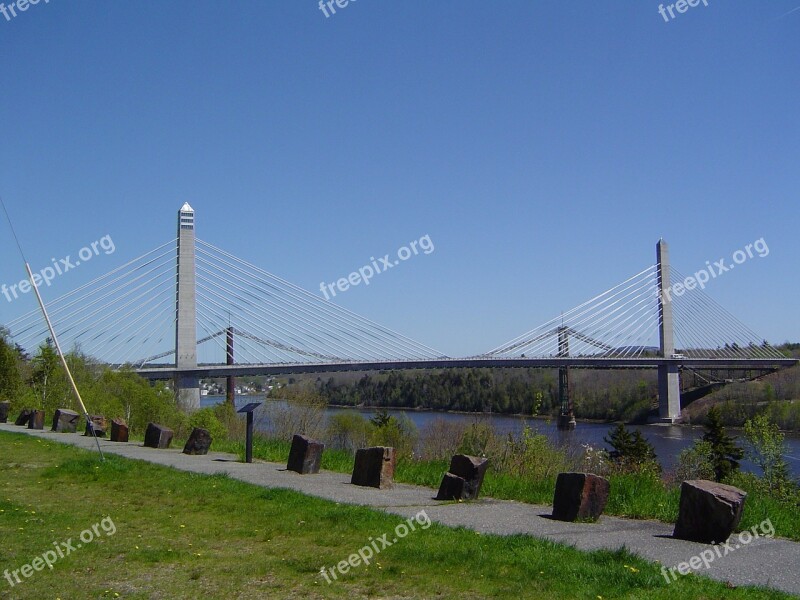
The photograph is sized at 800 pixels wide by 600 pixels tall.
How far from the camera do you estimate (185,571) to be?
5.12 meters

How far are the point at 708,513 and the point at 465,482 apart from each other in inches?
111

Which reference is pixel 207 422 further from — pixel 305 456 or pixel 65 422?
pixel 305 456

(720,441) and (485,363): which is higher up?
(485,363)

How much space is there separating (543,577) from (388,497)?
3.86 meters

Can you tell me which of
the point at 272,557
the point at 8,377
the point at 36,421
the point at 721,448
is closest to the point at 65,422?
the point at 36,421

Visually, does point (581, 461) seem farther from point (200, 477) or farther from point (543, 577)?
point (543, 577)

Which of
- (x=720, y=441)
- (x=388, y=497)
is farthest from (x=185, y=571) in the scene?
(x=720, y=441)

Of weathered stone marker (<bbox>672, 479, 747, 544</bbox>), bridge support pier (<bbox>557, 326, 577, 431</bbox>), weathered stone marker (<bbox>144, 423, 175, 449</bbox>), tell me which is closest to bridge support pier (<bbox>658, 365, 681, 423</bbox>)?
bridge support pier (<bbox>557, 326, 577, 431</bbox>)

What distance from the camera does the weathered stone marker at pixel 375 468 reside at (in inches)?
373

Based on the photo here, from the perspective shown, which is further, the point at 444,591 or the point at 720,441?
the point at 720,441

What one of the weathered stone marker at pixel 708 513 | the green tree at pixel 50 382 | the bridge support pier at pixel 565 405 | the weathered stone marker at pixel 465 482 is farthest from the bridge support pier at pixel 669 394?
the weathered stone marker at pixel 708 513

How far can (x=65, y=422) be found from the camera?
57.4ft

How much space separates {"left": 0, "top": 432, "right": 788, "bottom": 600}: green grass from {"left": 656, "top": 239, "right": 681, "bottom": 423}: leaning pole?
4854 cm

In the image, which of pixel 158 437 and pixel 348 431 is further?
pixel 348 431
